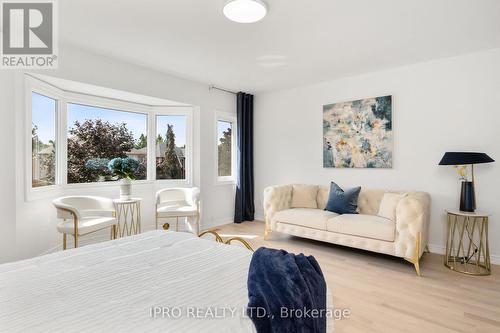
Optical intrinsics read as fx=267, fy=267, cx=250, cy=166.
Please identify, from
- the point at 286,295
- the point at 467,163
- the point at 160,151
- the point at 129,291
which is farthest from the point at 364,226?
the point at 160,151

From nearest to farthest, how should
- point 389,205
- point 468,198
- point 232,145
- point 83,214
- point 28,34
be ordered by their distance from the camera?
point 28,34 < point 468,198 < point 389,205 < point 83,214 < point 232,145

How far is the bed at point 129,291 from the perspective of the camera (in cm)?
103

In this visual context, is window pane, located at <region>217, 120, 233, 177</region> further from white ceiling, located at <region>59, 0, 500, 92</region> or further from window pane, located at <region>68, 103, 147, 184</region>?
white ceiling, located at <region>59, 0, 500, 92</region>

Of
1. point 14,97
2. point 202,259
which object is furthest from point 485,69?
point 14,97

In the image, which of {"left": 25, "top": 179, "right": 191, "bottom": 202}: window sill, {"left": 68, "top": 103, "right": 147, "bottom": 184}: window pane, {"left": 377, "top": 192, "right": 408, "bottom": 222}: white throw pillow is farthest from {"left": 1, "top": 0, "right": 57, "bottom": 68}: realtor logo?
{"left": 377, "top": 192, "right": 408, "bottom": 222}: white throw pillow

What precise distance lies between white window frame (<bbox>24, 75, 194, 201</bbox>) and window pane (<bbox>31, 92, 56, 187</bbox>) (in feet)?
0.18

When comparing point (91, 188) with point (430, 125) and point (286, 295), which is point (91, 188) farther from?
point (430, 125)

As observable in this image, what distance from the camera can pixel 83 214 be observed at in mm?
3752

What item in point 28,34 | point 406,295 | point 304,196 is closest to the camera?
point 406,295

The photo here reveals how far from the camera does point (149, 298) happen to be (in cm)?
122

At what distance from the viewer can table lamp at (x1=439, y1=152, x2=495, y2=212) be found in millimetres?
3008

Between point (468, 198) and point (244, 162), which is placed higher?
point (244, 162)

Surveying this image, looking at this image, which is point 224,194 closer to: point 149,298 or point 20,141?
point 20,141

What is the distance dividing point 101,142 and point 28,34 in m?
1.76
